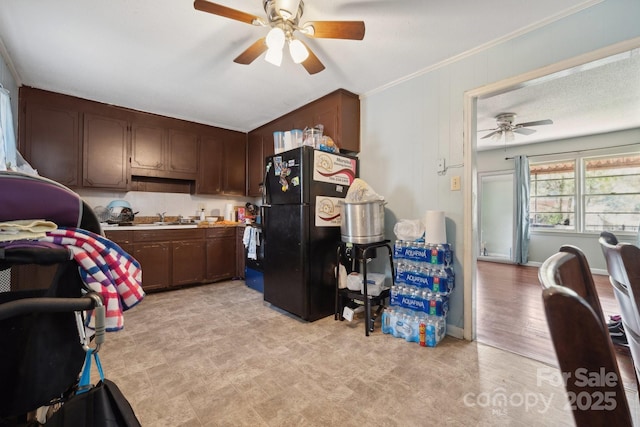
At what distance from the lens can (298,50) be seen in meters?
1.83

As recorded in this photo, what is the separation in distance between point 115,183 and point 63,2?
2.18 m

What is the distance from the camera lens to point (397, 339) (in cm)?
223

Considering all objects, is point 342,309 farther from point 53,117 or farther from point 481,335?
point 53,117

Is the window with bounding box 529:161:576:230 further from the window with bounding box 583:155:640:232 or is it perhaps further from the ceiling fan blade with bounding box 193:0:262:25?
the ceiling fan blade with bounding box 193:0:262:25

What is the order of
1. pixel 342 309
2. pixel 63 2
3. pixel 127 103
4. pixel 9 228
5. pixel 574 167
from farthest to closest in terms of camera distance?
pixel 574 167 → pixel 127 103 → pixel 342 309 → pixel 63 2 → pixel 9 228

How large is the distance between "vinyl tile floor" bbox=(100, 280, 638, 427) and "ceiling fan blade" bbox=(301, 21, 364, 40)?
85.1 inches

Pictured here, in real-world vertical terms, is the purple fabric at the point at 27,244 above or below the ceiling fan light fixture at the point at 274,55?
below

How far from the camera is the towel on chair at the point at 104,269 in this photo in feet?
2.30

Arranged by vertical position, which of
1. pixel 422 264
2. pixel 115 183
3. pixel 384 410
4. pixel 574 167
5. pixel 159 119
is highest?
pixel 159 119

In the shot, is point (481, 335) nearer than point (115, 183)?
Yes

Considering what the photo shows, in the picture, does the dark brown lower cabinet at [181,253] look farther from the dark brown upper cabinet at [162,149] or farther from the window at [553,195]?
the window at [553,195]

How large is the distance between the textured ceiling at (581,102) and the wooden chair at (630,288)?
251 cm

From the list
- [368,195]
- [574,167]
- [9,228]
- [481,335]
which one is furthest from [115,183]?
[574,167]

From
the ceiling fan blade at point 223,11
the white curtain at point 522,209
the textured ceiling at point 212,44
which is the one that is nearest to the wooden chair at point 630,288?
the textured ceiling at point 212,44
